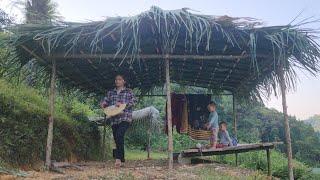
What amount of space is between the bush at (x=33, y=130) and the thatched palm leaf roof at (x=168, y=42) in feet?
3.25

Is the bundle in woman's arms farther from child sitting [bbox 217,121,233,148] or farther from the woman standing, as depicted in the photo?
child sitting [bbox 217,121,233,148]

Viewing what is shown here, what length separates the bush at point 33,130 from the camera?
854cm

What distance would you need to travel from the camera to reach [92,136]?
12.7 m

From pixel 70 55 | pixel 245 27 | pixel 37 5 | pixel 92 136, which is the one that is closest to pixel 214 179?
pixel 245 27

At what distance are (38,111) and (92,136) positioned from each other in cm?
313

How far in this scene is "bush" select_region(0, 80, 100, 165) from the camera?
28.0ft

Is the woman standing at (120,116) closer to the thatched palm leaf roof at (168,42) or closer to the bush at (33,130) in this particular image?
the thatched palm leaf roof at (168,42)

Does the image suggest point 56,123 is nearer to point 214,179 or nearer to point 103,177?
point 103,177

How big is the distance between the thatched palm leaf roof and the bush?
0.99 meters

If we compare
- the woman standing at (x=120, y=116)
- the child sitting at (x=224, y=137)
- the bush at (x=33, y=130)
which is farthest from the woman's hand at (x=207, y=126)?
the bush at (x=33, y=130)

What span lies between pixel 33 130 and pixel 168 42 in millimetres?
3173

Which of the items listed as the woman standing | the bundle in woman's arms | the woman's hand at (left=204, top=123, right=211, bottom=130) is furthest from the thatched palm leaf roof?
the woman's hand at (left=204, top=123, right=211, bottom=130)

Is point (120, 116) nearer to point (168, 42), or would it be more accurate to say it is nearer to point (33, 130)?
point (168, 42)

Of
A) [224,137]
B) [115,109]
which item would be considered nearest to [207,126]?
[224,137]
